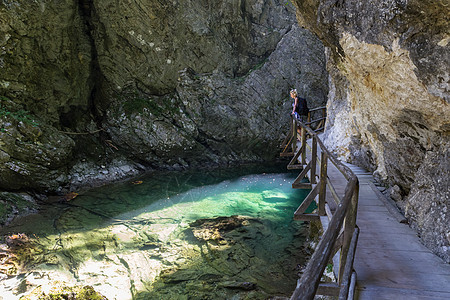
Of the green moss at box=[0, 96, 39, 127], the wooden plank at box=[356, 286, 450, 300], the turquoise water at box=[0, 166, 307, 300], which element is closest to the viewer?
the wooden plank at box=[356, 286, 450, 300]

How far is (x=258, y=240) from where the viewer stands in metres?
7.87

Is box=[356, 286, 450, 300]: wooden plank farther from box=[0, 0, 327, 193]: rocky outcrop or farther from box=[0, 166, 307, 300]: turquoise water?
box=[0, 0, 327, 193]: rocky outcrop

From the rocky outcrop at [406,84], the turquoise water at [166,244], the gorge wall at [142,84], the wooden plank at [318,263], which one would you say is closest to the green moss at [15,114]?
the gorge wall at [142,84]

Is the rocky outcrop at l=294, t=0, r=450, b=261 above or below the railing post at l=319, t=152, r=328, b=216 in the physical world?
above

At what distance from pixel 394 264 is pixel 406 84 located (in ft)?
7.34

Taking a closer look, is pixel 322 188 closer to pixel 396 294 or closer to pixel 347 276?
pixel 396 294

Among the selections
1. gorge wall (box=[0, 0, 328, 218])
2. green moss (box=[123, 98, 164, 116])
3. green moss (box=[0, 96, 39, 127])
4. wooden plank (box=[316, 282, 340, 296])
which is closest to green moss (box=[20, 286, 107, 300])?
wooden plank (box=[316, 282, 340, 296])

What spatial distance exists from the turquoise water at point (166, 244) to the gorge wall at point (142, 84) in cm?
254

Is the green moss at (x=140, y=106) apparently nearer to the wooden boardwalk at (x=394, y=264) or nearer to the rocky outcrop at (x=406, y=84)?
the rocky outcrop at (x=406, y=84)

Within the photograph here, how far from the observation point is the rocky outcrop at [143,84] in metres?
10.7

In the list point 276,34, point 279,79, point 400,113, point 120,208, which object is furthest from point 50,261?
point 276,34

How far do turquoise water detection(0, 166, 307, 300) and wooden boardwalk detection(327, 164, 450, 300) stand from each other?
8.29ft

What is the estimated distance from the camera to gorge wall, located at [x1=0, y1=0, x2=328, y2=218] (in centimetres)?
1066

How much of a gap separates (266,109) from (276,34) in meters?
4.45
